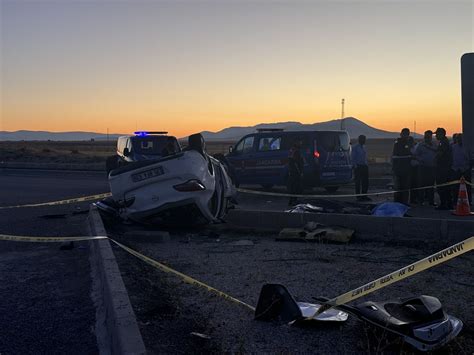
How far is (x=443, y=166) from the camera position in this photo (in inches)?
478

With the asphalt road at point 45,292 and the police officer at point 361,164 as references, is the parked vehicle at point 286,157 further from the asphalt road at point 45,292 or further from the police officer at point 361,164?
the asphalt road at point 45,292

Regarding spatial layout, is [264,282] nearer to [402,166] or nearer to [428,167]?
[402,166]

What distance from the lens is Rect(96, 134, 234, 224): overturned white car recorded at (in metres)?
9.20

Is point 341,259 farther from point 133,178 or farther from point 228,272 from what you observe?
point 133,178

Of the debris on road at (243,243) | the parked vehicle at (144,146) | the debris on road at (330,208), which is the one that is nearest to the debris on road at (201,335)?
the debris on road at (243,243)

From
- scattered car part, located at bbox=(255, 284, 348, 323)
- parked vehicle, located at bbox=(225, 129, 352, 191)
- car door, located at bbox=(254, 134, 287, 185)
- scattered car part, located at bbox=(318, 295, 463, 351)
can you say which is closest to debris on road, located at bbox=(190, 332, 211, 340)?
scattered car part, located at bbox=(255, 284, 348, 323)

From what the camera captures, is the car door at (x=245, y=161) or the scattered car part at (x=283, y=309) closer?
the scattered car part at (x=283, y=309)

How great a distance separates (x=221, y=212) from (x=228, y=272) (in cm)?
334

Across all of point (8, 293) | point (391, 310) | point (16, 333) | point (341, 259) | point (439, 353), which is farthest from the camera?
point (341, 259)

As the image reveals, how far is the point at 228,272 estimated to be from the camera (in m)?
6.70

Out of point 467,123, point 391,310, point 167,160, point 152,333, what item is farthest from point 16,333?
point 467,123

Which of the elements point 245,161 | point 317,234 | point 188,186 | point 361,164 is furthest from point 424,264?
point 245,161

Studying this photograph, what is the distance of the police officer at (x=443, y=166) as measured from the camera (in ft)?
39.1

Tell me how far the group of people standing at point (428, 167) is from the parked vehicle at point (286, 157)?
2.74 meters
